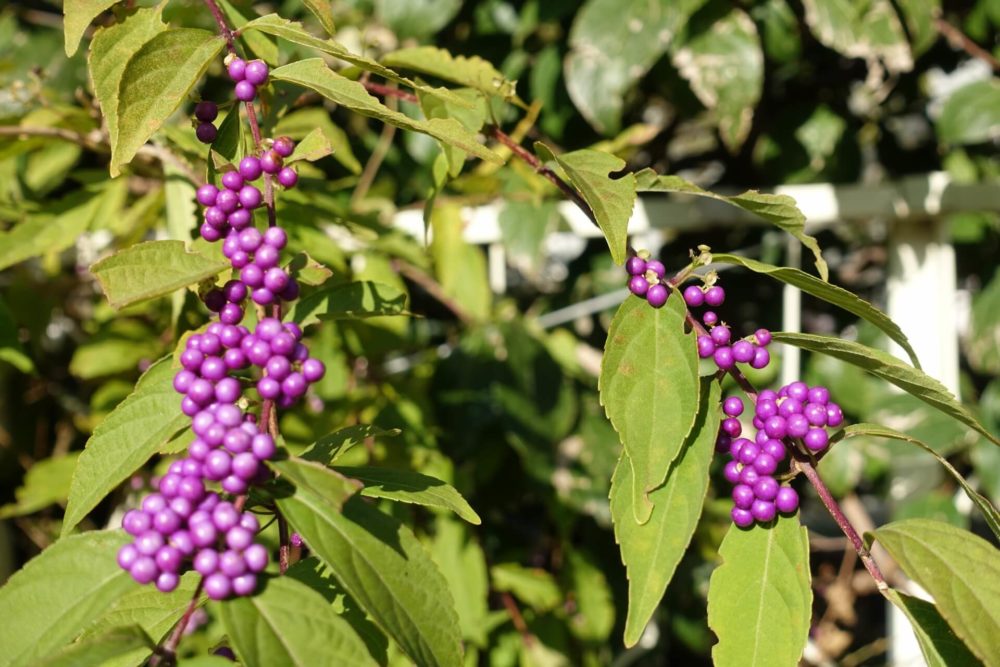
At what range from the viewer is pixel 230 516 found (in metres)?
0.62

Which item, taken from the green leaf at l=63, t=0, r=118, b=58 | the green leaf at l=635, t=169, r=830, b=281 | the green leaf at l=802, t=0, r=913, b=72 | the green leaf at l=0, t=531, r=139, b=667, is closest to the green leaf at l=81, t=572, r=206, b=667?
the green leaf at l=0, t=531, r=139, b=667

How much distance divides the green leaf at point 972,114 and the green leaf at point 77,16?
177 centimetres

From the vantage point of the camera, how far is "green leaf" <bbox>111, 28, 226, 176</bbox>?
0.72 meters

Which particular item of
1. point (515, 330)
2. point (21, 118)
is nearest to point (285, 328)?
point (21, 118)

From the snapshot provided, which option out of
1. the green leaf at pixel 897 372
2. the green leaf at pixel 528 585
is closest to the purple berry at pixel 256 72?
the green leaf at pixel 897 372

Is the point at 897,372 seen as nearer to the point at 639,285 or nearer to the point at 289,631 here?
the point at 639,285

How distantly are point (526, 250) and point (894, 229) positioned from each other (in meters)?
0.94

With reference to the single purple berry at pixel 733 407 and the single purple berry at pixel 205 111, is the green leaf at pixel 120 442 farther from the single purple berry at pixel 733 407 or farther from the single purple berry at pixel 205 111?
the single purple berry at pixel 733 407

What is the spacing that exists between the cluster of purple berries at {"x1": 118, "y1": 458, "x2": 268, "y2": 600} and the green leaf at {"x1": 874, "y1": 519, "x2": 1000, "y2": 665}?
0.48 m

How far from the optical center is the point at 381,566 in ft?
2.11

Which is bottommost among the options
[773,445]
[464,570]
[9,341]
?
[464,570]

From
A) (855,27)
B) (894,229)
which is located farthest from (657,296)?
(894,229)

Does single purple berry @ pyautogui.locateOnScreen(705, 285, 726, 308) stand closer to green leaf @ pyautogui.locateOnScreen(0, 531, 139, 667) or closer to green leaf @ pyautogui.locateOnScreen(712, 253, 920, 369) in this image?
green leaf @ pyautogui.locateOnScreen(712, 253, 920, 369)

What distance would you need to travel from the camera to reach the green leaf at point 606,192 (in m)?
0.75
